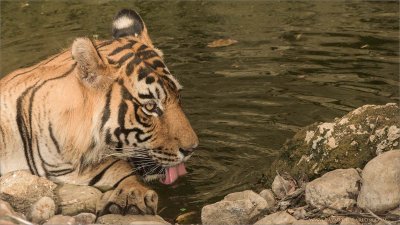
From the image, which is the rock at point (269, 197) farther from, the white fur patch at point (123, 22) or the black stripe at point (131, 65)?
the white fur patch at point (123, 22)

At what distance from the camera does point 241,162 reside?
5.67 meters

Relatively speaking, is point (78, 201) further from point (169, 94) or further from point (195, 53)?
point (195, 53)

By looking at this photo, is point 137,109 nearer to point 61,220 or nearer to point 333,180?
point 61,220

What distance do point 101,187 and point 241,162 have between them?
1.19m

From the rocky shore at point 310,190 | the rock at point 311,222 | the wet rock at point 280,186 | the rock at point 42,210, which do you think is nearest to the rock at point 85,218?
the rocky shore at point 310,190

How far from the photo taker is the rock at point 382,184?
3902 mm

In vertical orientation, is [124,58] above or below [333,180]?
above

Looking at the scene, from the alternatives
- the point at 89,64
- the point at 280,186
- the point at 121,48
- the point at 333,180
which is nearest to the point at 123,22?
the point at 121,48

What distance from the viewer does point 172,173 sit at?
4.96 m

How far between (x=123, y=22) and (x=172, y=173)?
103 centimetres

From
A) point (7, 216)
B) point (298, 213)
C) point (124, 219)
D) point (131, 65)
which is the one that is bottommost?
point (124, 219)

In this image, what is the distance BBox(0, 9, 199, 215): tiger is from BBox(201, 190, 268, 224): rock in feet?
1.43

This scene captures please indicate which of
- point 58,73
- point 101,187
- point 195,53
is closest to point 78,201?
point 101,187

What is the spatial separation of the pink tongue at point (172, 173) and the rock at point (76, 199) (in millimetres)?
432
